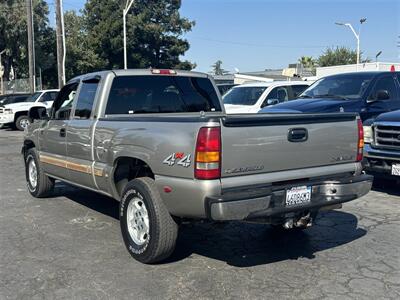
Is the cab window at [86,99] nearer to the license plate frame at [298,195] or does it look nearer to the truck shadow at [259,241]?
the truck shadow at [259,241]

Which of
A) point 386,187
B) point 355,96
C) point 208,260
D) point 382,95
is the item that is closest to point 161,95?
point 208,260

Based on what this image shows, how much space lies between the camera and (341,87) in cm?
962

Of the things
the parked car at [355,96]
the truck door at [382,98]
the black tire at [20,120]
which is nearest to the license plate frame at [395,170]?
the parked car at [355,96]

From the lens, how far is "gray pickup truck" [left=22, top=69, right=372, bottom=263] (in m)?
3.95

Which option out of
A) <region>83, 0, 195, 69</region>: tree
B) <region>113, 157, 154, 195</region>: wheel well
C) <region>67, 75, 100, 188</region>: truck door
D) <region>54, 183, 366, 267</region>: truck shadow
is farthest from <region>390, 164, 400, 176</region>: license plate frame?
<region>83, 0, 195, 69</region>: tree

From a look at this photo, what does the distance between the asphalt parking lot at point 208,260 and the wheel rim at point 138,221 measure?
24 cm

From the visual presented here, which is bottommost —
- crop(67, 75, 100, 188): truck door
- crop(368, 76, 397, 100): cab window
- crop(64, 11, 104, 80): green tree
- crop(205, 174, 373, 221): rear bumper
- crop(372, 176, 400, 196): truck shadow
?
crop(372, 176, 400, 196): truck shadow

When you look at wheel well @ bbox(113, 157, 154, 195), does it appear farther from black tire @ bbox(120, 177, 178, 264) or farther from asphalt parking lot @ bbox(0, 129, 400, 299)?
asphalt parking lot @ bbox(0, 129, 400, 299)

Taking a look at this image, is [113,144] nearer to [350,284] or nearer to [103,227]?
[103,227]

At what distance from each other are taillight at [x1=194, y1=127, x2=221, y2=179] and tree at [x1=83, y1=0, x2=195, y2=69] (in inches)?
1797

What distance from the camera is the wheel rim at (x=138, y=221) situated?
4.62m

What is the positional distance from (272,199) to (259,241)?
1338mm

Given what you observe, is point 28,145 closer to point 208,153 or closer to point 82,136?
point 82,136

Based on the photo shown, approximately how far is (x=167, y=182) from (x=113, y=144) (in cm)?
Answer: 106
